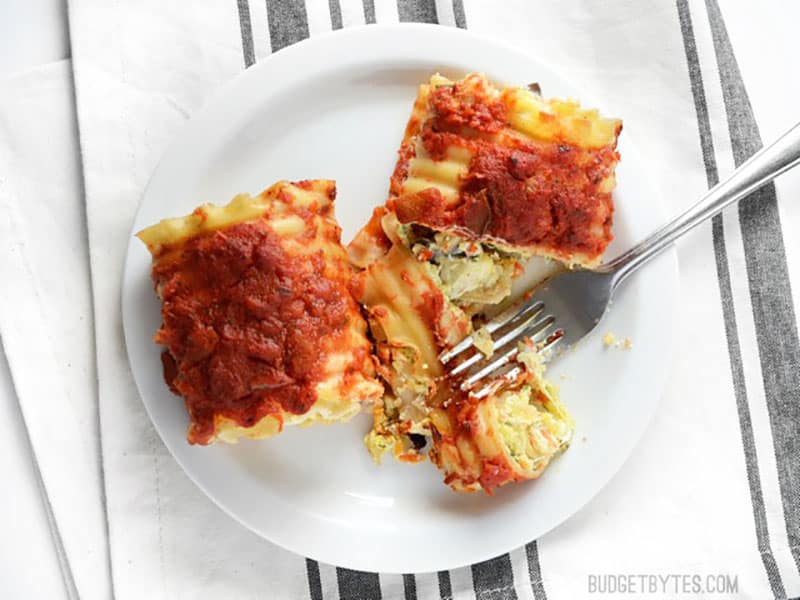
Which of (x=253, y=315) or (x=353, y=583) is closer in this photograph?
(x=253, y=315)

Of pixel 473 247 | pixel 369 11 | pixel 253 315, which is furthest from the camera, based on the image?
pixel 369 11

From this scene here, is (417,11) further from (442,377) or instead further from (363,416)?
(363,416)

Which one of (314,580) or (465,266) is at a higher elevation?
(465,266)

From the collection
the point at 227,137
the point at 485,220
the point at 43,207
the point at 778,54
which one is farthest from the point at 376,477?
the point at 778,54

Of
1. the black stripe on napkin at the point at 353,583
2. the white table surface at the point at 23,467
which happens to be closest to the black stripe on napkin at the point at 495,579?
the black stripe on napkin at the point at 353,583

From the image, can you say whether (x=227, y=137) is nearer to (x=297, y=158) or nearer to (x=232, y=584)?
(x=297, y=158)

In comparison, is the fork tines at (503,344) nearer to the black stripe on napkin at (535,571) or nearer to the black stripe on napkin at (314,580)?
the black stripe on napkin at (535,571)

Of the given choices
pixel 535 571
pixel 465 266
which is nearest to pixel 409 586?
pixel 535 571
